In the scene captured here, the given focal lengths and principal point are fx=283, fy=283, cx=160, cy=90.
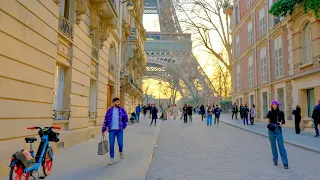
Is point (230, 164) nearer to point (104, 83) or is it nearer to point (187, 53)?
point (104, 83)

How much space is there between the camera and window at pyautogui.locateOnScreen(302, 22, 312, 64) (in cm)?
1679

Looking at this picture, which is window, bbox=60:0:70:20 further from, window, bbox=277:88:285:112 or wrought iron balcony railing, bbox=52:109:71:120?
window, bbox=277:88:285:112

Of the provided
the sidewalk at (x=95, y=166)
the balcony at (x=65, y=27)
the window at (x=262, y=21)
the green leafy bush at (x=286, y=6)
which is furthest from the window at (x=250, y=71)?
the balcony at (x=65, y=27)

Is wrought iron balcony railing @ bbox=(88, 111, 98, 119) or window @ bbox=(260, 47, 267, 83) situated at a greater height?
window @ bbox=(260, 47, 267, 83)

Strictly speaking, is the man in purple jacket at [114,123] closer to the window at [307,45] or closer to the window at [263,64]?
the window at [307,45]

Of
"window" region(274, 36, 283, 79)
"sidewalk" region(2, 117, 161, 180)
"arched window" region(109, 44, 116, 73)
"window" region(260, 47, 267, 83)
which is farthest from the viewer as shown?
"window" region(260, 47, 267, 83)

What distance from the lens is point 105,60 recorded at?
1490 cm

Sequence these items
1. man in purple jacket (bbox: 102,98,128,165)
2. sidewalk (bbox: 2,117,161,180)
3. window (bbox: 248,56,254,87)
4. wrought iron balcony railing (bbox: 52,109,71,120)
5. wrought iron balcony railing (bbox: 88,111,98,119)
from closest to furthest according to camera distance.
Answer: sidewalk (bbox: 2,117,161,180), man in purple jacket (bbox: 102,98,128,165), wrought iron balcony railing (bbox: 52,109,71,120), wrought iron balcony railing (bbox: 88,111,98,119), window (bbox: 248,56,254,87)

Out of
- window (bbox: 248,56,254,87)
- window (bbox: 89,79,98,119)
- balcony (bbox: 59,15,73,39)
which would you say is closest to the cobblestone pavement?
window (bbox: 89,79,98,119)

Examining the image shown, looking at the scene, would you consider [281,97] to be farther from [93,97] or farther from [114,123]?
[114,123]

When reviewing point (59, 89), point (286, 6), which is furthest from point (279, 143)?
point (286, 6)

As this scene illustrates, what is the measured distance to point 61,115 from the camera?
9.08 meters

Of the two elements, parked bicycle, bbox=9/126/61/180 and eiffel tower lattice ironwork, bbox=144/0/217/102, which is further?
eiffel tower lattice ironwork, bbox=144/0/217/102

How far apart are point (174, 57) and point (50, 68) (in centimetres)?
4907
